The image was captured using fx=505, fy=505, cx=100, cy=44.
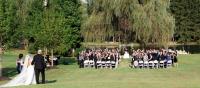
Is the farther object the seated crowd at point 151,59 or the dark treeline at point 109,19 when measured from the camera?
the dark treeline at point 109,19

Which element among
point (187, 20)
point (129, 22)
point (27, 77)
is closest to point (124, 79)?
point (27, 77)

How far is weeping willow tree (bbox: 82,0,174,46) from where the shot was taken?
55.5m

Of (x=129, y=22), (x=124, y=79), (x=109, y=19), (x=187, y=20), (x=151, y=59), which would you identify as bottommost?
(x=124, y=79)

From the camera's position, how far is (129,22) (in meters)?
55.8

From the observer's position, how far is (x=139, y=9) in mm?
55531

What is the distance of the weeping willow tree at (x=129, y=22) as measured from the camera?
55531 millimetres

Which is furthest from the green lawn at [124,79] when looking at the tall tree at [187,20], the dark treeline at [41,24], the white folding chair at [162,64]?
the tall tree at [187,20]

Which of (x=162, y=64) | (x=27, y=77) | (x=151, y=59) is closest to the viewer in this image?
(x=27, y=77)

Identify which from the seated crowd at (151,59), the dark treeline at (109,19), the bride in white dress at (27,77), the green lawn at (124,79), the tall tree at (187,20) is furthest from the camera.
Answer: the tall tree at (187,20)

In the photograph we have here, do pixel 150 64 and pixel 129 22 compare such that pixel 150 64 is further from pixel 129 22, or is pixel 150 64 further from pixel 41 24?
pixel 129 22

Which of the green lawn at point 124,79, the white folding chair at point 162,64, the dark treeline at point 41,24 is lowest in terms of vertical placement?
the green lawn at point 124,79

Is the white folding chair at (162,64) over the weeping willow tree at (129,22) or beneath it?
beneath

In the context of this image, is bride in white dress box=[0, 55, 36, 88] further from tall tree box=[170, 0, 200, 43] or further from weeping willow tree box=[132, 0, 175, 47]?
tall tree box=[170, 0, 200, 43]

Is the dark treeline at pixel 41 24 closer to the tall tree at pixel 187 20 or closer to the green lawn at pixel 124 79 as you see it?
the green lawn at pixel 124 79
